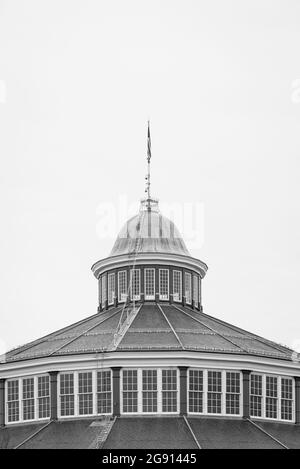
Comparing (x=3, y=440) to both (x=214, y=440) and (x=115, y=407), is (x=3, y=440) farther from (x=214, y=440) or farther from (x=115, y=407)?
(x=214, y=440)

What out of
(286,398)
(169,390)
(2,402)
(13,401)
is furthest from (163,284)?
(2,402)

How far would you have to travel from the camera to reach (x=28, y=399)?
11675 cm

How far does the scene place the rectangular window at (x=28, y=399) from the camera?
116 metres

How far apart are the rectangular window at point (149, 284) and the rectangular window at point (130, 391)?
41.6 ft

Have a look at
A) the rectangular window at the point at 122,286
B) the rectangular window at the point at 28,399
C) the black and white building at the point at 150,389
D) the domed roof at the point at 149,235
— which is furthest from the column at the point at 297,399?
the rectangular window at the point at 28,399

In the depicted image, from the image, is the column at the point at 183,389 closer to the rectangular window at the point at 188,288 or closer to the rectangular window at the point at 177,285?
the rectangular window at the point at 177,285

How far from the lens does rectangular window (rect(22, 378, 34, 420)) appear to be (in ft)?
382

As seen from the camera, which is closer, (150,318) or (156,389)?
(156,389)

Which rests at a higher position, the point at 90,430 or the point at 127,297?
the point at 127,297

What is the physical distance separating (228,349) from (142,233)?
16949 millimetres

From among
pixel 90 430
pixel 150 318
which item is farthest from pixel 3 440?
pixel 150 318
